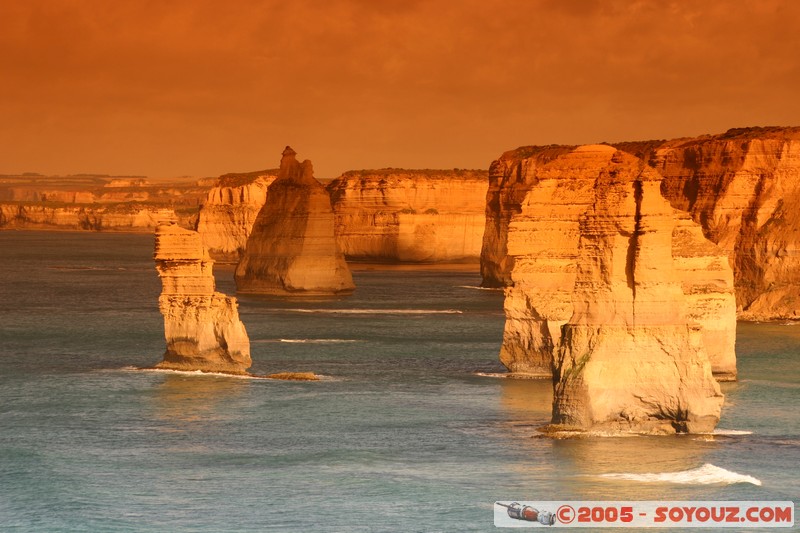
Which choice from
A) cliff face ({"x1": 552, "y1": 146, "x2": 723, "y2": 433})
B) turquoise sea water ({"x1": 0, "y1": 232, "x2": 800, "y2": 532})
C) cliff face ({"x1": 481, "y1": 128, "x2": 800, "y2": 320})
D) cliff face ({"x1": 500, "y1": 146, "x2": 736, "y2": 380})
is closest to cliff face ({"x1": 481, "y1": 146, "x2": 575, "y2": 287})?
cliff face ({"x1": 481, "y1": 128, "x2": 800, "y2": 320})

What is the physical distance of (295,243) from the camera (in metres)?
106

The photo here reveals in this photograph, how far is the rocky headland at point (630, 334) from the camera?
37625 mm

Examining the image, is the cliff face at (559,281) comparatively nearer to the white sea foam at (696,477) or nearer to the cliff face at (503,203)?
the white sea foam at (696,477)

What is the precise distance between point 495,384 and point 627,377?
51.2 ft

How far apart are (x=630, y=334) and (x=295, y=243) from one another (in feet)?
228

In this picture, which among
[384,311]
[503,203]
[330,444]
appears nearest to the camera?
[330,444]

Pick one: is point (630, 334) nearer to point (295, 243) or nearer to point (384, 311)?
point (384, 311)

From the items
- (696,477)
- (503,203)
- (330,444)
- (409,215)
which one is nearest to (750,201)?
(503,203)

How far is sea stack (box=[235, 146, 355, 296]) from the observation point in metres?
106

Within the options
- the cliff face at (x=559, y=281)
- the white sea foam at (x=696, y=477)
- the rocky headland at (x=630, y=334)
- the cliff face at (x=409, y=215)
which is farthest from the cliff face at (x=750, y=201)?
the cliff face at (x=409, y=215)

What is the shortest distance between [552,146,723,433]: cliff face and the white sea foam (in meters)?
3.19

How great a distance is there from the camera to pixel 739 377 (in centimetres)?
5550

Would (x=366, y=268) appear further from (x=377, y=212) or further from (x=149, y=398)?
(x=149, y=398)

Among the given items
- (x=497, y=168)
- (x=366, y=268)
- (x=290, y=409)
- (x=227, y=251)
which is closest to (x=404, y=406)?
(x=290, y=409)
